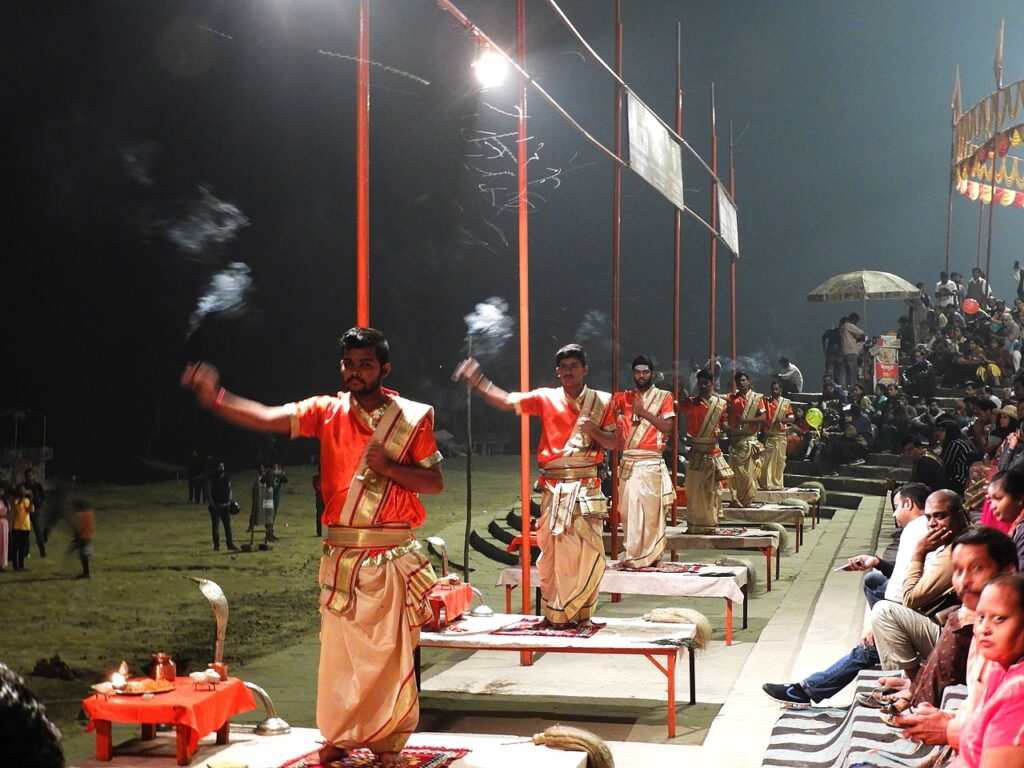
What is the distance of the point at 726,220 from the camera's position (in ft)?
53.5

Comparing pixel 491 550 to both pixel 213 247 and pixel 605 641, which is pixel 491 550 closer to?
pixel 213 247

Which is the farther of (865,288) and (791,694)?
(865,288)

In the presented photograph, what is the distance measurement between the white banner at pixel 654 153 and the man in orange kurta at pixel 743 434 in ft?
18.2

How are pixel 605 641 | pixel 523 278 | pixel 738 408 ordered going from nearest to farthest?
1. pixel 605 641
2. pixel 523 278
3. pixel 738 408

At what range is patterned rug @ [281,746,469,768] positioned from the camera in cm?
518

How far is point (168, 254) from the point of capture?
51.0 ft

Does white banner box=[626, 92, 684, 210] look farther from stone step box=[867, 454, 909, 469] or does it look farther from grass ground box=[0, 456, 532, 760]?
stone step box=[867, 454, 909, 469]

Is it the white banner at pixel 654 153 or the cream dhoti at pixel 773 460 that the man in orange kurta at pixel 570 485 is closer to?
the white banner at pixel 654 153

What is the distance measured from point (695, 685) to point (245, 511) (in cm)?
1614

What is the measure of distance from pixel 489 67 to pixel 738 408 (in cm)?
970

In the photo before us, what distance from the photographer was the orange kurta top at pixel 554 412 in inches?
312

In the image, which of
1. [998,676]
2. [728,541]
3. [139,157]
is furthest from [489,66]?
[139,157]

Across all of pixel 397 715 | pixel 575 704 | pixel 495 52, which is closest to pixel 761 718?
pixel 575 704

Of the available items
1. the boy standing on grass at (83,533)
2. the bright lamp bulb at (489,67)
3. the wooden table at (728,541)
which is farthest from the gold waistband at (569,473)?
the boy standing on grass at (83,533)
